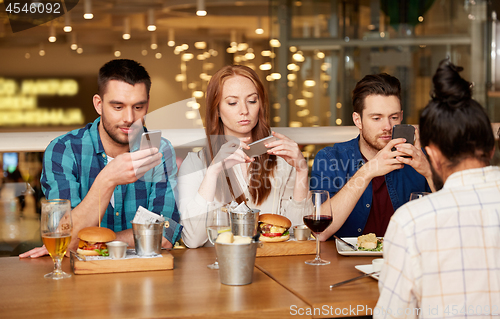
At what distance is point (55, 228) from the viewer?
126 cm

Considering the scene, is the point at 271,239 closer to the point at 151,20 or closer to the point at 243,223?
the point at 243,223

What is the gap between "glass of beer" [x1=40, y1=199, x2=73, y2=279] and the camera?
1253 mm

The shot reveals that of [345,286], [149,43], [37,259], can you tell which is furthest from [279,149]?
[149,43]

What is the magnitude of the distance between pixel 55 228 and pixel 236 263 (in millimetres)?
465

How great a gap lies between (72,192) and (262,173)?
30.0 inches

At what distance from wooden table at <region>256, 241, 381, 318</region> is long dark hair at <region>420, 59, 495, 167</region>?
0.36m

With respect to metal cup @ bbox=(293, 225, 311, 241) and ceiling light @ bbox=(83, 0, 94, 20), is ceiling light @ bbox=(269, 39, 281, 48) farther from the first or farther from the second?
metal cup @ bbox=(293, 225, 311, 241)

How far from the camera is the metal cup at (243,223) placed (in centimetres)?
140

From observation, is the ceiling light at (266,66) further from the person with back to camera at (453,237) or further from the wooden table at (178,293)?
the person with back to camera at (453,237)

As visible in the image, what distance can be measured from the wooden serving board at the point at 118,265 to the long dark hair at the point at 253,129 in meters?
0.76

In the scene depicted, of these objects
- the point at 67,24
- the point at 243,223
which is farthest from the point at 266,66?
the point at 243,223

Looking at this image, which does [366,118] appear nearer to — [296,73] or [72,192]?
[72,192]

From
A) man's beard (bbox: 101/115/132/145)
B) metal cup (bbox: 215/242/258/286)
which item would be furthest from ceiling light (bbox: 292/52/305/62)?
metal cup (bbox: 215/242/258/286)

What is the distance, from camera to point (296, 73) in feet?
19.5
